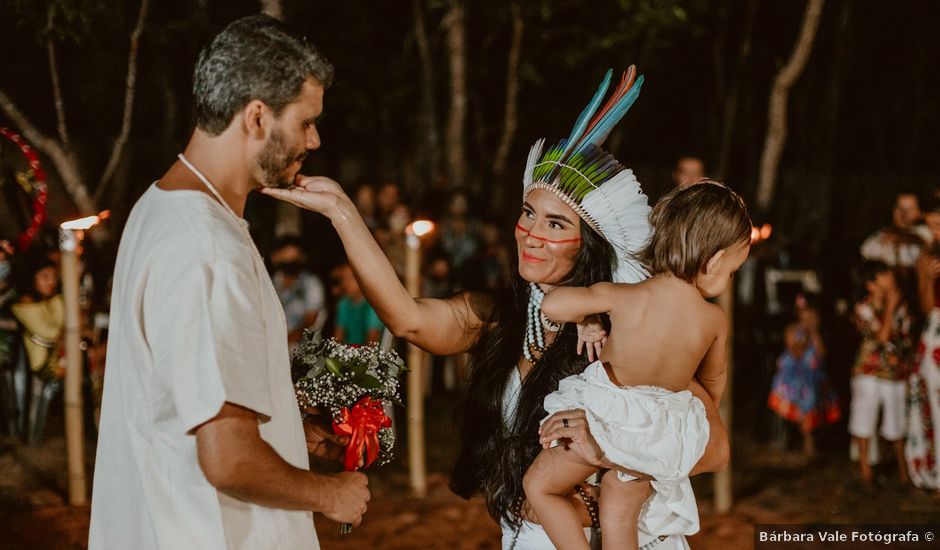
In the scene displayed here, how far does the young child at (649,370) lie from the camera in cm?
295

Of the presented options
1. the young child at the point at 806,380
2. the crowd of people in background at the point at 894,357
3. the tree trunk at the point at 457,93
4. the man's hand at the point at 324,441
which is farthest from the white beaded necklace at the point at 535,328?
the tree trunk at the point at 457,93

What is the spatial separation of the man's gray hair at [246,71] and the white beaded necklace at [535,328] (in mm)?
1396

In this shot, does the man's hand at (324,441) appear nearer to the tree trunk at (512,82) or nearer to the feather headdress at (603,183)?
the feather headdress at (603,183)

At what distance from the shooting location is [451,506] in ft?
23.1

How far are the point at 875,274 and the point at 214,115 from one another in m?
7.14

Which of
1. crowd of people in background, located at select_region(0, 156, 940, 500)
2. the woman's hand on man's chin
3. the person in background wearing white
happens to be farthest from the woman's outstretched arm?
the person in background wearing white

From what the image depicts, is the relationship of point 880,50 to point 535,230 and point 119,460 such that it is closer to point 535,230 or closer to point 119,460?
point 535,230

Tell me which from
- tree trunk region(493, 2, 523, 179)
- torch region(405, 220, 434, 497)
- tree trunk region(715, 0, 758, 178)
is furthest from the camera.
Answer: tree trunk region(715, 0, 758, 178)

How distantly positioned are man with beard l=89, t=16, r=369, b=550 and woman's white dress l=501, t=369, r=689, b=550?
105cm

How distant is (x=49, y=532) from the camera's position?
6227 millimetres

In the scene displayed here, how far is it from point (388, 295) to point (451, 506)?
4288 millimetres

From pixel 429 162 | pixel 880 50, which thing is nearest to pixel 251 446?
pixel 429 162

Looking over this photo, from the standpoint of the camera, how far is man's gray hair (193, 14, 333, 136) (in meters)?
2.20

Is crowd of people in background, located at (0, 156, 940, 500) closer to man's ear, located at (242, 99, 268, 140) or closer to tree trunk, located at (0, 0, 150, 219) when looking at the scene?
tree trunk, located at (0, 0, 150, 219)
